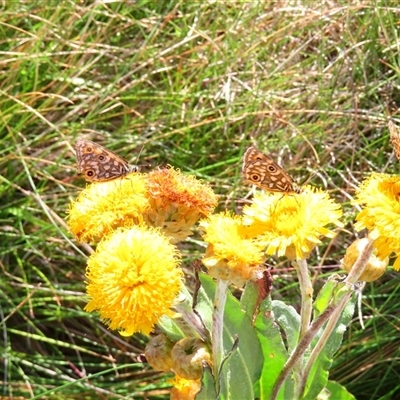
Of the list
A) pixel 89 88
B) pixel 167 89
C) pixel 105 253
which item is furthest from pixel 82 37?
pixel 105 253

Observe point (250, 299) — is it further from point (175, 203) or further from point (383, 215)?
point (383, 215)

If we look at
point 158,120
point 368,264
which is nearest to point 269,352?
point 368,264

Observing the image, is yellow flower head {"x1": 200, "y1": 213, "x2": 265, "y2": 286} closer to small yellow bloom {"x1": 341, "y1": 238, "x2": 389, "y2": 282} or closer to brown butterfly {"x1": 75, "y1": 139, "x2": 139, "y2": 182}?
small yellow bloom {"x1": 341, "y1": 238, "x2": 389, "y2": 282}

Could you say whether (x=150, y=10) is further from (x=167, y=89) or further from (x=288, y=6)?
(x=288, y=6)

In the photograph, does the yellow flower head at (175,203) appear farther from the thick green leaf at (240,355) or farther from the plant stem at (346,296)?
the plant stem at (346,296)

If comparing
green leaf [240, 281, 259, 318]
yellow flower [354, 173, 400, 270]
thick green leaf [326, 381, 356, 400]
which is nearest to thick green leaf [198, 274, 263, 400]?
green leaf [240, 281, 259, 318]
